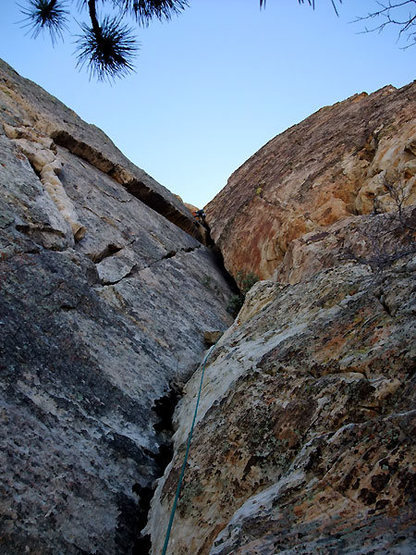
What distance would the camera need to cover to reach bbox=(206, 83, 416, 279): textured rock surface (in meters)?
8.37

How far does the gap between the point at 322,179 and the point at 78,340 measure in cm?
772

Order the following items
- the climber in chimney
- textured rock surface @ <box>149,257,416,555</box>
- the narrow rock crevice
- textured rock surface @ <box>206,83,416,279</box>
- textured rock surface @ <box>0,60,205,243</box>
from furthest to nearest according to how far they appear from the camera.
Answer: the climber in chimney
textured rock surface @ <box>0,60,205,243</box>
textured rock surface @ <box>206,83,416,279</box>
the narrow rock crevice
textured rock surface @ <box>149,257,416,555</box>

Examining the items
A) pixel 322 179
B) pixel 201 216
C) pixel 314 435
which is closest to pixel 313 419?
pixel 314 435

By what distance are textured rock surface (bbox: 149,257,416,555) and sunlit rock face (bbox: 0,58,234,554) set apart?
20.7 inches

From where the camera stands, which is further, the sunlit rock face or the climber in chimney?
Answer: the climber in chimney

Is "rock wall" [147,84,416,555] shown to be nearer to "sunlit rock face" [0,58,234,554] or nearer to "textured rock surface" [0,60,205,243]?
"sunlit rock face" [0,58,234,554]

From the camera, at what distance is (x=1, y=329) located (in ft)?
13.1

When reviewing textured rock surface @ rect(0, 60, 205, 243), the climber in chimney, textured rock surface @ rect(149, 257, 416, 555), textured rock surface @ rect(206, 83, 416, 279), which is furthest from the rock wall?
the climber in chimney

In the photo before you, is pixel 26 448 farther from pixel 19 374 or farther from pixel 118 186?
pixel 118 186

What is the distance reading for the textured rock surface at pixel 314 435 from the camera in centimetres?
195

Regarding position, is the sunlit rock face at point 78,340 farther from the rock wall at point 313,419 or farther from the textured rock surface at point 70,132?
the rock wall at point 313,419

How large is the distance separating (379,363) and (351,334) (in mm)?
624

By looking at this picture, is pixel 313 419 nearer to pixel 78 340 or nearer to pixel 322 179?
pixel 78 340

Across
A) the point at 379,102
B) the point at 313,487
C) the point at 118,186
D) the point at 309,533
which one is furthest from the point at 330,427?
the point at 379,102
